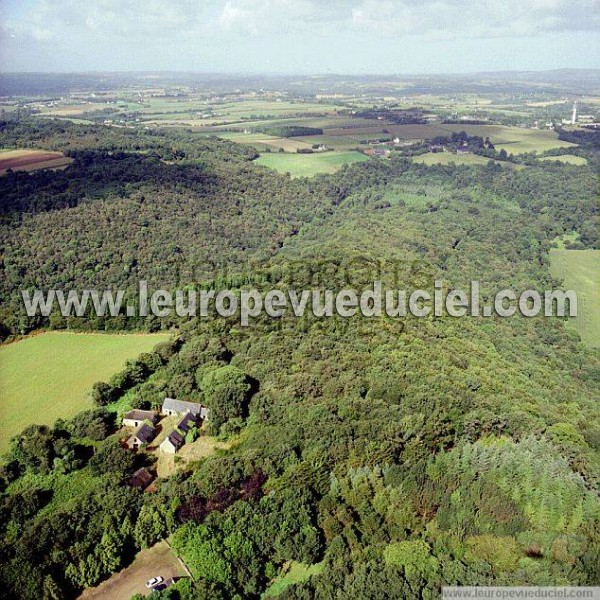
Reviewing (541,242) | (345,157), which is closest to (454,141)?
(345,157)

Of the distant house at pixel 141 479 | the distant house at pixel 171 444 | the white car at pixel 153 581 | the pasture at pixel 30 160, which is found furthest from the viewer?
the pasture at pixel 30 160

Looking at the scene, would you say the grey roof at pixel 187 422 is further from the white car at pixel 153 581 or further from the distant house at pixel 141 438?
the white car at pixel 153 581

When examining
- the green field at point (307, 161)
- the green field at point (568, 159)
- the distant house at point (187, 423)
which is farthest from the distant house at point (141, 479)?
the green field at point (568, 159)

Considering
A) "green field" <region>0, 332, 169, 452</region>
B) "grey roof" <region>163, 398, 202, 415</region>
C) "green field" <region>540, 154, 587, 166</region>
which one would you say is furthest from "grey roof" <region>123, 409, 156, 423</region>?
"green field" <region>540, 154, 587, 166</region>

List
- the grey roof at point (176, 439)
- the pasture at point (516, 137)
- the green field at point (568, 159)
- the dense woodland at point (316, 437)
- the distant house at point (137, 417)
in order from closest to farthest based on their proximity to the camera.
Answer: the dense woodland at point (316, 437), the grey roof at point (176, 439), the distant house at point (137, 417), the green field at point (568, 159), the pasture at point (516, 137)

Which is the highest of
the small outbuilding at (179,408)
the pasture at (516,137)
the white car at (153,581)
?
the pasture at (516,137)

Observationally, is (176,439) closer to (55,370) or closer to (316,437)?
(316,437)

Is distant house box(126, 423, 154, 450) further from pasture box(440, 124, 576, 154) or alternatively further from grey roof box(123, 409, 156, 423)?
pasture box(440, 124, 576, 154)
